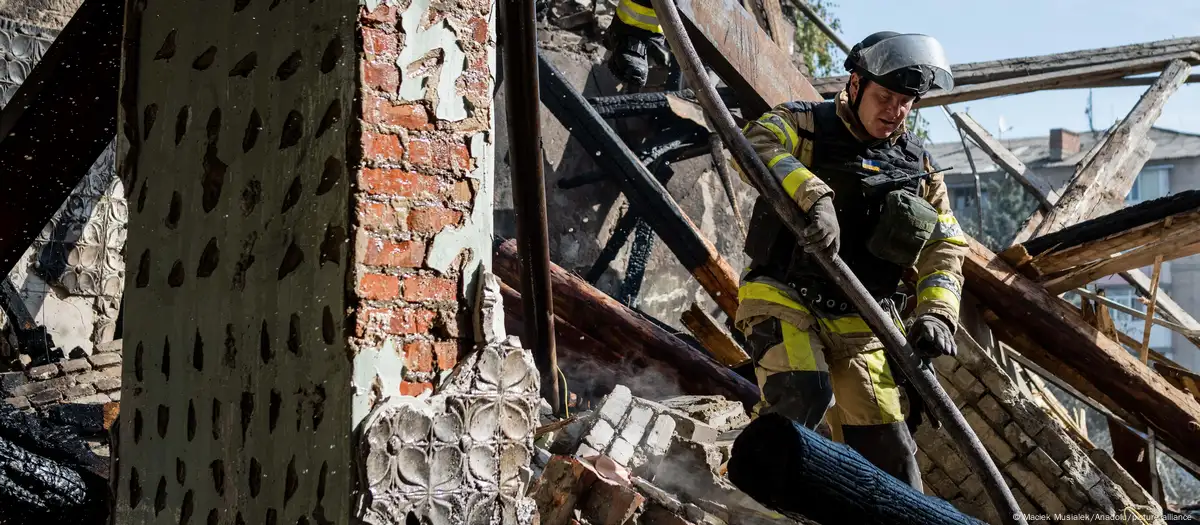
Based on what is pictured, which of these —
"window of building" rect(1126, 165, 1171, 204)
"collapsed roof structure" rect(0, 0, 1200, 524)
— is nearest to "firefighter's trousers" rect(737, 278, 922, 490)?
"collapsed roof structure" rect(0, 0, 1200, 524)

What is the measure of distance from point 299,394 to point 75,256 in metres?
4.94

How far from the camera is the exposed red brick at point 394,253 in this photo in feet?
7.52

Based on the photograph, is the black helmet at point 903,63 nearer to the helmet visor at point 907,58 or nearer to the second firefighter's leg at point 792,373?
the helmet visor at point 907,58

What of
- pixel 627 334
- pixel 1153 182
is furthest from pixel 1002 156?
pixel 1153 182

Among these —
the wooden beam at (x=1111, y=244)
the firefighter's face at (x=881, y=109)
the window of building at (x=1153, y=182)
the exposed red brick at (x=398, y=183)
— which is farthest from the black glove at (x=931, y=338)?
the window of building at (x=1153, y=182)

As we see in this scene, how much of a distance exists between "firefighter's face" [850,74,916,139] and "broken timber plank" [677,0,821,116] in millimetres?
1669

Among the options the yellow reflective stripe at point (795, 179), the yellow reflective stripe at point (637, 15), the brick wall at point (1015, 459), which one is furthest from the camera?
the yellow reflective stripe at point (637, 15)

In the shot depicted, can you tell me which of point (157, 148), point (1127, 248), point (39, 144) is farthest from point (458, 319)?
point (1127, 248)

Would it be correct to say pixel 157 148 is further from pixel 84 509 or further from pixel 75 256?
pixel 75 256

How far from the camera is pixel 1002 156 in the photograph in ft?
27.2

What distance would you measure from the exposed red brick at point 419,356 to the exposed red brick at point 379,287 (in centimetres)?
12

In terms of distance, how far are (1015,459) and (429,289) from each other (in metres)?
3.61

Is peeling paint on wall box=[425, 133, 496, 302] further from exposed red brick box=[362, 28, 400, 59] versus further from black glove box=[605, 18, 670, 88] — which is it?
black glove box=[605, 18, 670, 88]

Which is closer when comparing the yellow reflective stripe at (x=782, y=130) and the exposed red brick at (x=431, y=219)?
the exposed red brick at (x=431, y=219)
